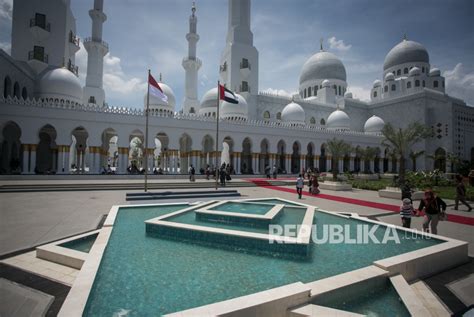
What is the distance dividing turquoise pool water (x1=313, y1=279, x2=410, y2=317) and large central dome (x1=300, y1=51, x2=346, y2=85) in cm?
4432

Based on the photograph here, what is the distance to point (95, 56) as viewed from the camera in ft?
92.0

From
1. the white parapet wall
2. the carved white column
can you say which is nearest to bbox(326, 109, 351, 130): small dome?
the carved white column

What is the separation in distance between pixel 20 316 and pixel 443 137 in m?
46.5

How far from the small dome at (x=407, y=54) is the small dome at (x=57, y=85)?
165ft

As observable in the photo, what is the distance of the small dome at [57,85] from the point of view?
21.9 meters

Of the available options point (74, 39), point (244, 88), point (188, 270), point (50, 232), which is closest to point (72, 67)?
point (74, 39)

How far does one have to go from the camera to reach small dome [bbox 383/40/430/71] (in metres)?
43.9

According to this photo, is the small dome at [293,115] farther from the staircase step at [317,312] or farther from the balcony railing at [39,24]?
the staircase step at [317,312]

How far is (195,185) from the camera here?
17.5m

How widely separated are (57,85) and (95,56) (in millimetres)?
7892

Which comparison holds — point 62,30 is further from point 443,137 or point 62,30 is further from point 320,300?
point 443,137

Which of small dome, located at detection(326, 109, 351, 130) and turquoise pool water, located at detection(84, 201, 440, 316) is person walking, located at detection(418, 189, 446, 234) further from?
small dome, located at detection(326, 109, 351, 130)

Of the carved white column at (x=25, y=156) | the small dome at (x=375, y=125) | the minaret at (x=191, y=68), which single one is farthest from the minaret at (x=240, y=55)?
the carved white column at (x=25, y=156)

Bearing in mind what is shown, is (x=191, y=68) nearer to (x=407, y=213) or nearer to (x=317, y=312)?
(x=407, y=213)
